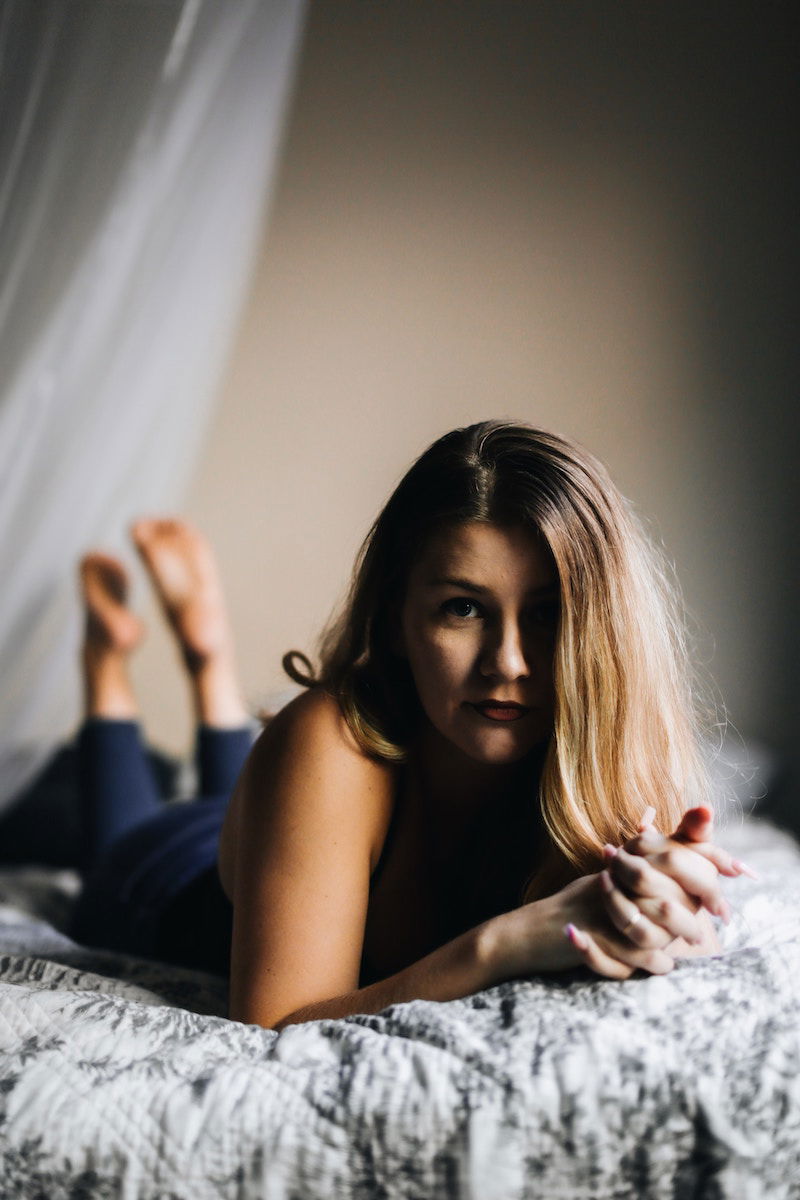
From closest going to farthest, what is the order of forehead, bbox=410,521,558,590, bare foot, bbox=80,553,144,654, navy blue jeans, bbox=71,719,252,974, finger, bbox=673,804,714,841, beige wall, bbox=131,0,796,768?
1. finger, bbox=673,804,714,841
2. forehead, bbox=410,521,558,590
3. navy blue jeans, bbox=71,719,252,974
4. bare foot, bbox=80,553,144,654
5. beige wall, bbox=131,0,796,768

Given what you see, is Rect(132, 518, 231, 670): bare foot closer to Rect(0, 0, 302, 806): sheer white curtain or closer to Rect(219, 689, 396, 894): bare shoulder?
Rect(0, 0, 302, 806): sheer white curtain

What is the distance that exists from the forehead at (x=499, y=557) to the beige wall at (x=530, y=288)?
5.22 ft

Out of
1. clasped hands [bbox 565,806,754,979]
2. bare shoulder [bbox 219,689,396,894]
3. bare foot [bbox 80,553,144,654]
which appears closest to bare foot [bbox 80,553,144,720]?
bare foot [bbox 80,553,144,654]

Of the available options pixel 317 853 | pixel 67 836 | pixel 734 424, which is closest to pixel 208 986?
pixel 317 853

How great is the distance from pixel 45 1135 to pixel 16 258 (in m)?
1.01

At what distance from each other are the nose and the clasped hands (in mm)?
173

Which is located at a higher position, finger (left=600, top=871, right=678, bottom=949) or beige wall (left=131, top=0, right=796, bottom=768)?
beige wall (left=131, top=0, right=796, bottom=768)

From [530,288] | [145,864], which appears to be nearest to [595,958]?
[145,864]

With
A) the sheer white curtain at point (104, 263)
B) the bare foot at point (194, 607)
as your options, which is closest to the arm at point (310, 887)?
the sheer white curtain at point (104, 263)

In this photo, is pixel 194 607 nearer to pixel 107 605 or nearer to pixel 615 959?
pixel 107 605

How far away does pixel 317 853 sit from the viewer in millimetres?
980

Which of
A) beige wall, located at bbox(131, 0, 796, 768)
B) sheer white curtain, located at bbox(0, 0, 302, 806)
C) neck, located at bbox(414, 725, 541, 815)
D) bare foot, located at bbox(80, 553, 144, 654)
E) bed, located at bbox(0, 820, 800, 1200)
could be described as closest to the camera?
bed, located at bbox(0, 820, 800, 1200)

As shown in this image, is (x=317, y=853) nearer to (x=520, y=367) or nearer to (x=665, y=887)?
(x=665, y=887)

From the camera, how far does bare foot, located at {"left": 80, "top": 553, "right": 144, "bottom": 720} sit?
1.98 metres
